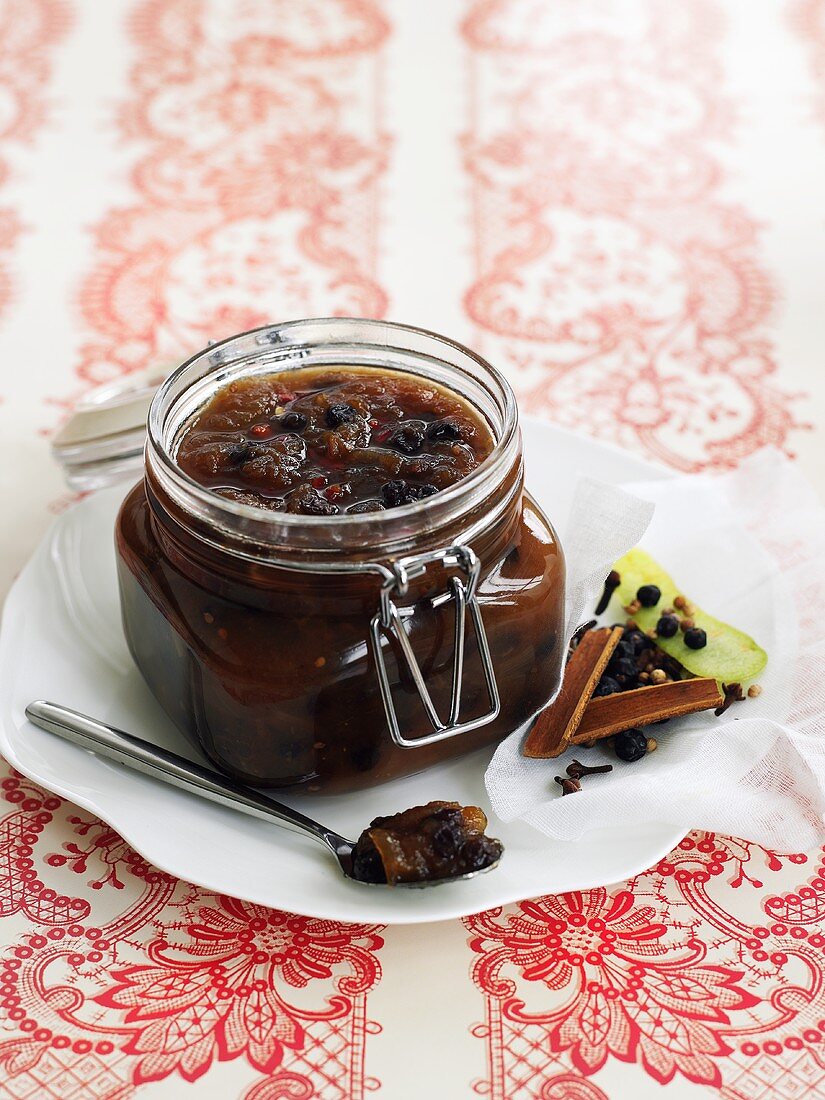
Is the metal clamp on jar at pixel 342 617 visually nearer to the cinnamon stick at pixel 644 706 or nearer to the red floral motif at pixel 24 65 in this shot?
the cinnamon stick at pixel 644 706

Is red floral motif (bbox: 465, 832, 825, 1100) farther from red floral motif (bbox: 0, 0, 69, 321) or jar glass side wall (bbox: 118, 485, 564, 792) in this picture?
red floral motif (bbox: 0, 0, 69, 321)

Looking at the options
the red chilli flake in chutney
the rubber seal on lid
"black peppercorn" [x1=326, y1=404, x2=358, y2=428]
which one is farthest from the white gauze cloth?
the rubber seal on lid

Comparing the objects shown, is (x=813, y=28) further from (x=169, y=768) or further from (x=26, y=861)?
(x=26, y=861)

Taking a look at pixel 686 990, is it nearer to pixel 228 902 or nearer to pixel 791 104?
pixel 228 902

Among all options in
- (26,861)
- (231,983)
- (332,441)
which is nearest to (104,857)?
(26,861)

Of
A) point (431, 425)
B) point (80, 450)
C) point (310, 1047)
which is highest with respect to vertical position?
point (431, 425)

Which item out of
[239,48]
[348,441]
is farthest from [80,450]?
[239,48]

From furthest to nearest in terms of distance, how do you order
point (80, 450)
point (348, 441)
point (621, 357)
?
point (621, 357), point (80, 450), point (348, 441)

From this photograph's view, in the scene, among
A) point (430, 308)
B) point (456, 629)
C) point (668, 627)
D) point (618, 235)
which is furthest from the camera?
point (618, 235)
